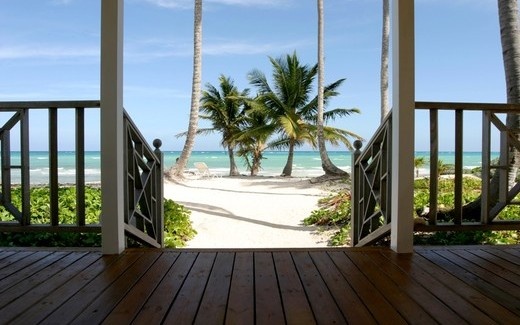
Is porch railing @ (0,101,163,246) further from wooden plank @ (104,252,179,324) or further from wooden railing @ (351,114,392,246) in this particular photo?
wooden railing @ (351,114,392,246)

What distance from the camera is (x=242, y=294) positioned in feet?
5.70

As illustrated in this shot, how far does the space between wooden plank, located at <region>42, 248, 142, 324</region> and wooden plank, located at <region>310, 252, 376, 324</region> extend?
1.06 m

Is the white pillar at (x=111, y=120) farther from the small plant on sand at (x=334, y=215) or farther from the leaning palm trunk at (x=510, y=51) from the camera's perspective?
the small plant on sand at (x=334, y=215)

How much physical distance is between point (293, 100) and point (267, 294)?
1327 centimetres

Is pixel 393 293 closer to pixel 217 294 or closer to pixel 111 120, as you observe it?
pixel 217 294

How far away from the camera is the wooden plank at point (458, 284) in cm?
151

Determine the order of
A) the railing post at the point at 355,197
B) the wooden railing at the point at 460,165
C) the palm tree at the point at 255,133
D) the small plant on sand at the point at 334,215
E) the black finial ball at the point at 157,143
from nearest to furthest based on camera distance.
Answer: the wooden railing at the point at 460,165 → the black finial ball at the point at 157,143 → the railing post at the point at 355,197 → the small plant on sand at the point at 334,215 → the palm tree at the point at 255,133

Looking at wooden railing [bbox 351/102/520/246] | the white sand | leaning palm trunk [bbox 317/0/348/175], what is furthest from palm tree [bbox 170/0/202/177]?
wooden railing [bbox 351/102/520/246]

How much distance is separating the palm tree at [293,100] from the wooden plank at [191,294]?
470 inches

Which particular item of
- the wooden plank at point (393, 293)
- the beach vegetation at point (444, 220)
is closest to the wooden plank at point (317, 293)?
the wooden plank at point (393, 293)

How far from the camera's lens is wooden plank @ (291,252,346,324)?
1.48 m

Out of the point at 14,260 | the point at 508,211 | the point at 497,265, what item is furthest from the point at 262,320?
the point at 508,211

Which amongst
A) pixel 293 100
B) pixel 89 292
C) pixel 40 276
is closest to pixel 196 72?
pixel 293 100

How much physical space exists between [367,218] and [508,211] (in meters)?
2.52
